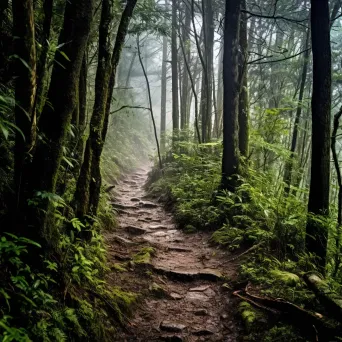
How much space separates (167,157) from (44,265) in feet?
39.1

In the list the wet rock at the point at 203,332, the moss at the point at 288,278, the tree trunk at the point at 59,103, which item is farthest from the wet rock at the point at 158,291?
the tree trunk at the point at 59,103

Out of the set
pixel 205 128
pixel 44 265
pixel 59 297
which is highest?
pixel 205 128

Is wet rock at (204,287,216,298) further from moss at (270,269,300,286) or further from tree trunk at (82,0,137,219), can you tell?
tree trunk at (82,0,137,219)

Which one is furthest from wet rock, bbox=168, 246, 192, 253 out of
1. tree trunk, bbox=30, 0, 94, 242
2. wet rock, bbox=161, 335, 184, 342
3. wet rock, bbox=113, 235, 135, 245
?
tree trunk, bbox=30, 0, 94, 242

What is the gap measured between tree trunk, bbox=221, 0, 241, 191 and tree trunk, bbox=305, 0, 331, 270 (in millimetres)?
3312

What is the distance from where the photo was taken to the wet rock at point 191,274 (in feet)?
17.8

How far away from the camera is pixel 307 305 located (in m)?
3.88

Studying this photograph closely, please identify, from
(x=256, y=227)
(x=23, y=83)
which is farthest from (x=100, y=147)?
(x=256, y=227)

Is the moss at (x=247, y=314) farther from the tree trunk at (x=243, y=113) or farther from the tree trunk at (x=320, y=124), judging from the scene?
the tree trunk at (x=243, y=113)

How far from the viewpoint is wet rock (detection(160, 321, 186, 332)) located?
13.4 feet

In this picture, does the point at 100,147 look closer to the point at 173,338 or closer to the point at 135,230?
the point at 135,230

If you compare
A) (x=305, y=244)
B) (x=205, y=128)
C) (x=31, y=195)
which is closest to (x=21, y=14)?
(x=31, y=195)

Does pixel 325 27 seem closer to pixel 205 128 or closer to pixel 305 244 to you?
pixel 305 244

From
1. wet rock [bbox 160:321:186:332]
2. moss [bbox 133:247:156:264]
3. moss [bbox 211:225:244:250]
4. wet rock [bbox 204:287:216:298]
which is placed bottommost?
wet rock [bbox 160:321:186:332]
